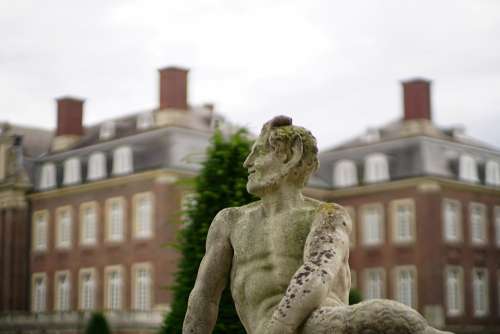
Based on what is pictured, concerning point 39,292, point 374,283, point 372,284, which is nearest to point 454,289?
point 374,283

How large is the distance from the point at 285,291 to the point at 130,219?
4192 centimetres

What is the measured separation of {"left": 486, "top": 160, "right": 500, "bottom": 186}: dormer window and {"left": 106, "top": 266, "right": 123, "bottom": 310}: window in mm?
17094

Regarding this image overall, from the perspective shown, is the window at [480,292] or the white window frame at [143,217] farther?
the window at [480,292]

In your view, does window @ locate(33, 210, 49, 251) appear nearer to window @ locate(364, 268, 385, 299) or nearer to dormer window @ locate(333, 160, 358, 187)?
dormer window @ locate(333, 160, 358, 187)

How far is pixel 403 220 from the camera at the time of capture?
47.3m

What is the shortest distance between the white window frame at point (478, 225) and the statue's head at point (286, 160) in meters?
45.6

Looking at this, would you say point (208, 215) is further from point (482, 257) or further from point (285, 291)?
point (482, 257)

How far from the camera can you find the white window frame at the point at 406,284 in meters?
46.5

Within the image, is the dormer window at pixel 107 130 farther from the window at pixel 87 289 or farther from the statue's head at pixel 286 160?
the statue's head at pixel 286 160

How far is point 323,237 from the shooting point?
12.1 feet

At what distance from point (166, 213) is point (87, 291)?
674cm

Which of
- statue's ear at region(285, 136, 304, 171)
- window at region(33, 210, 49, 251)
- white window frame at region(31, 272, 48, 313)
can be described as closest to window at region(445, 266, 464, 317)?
white window frame at region(31, 272, 48, 313)

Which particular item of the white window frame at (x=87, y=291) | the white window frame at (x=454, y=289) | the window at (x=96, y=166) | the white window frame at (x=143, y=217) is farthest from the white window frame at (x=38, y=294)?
the white window frame at (x=454, y=289)

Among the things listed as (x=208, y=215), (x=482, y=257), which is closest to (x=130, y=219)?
(x=482, y=257)
